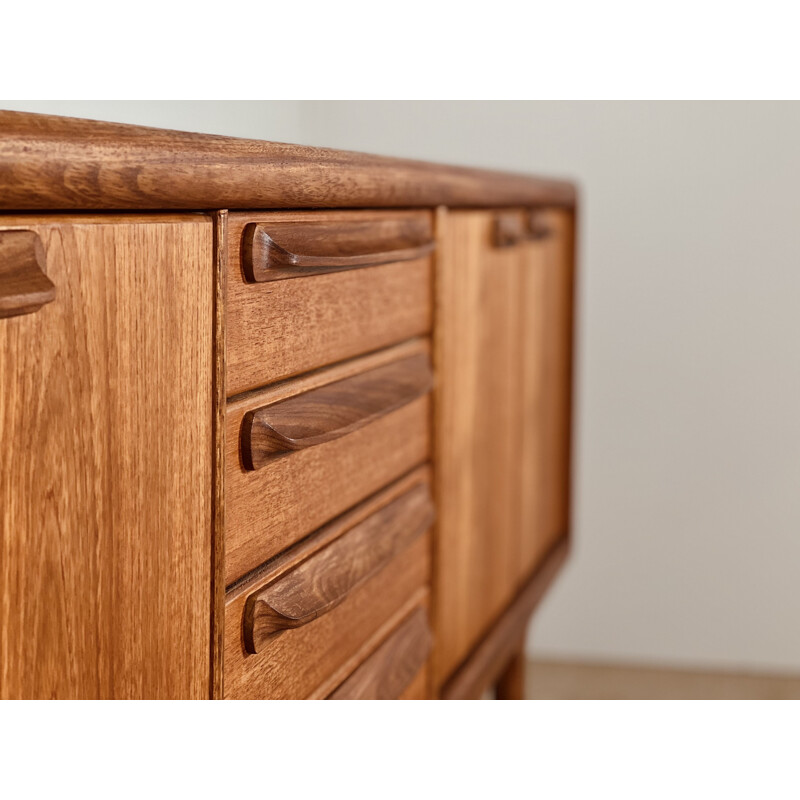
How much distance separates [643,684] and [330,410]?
1.72 meters

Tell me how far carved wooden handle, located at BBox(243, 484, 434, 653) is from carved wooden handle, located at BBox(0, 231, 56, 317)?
0.29m

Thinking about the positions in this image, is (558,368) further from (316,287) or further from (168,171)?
(168,171)

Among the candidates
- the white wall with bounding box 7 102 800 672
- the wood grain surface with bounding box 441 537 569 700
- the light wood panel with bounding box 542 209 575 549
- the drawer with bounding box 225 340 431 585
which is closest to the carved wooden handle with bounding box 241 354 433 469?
the drawer with bounding box 225 340 431 585

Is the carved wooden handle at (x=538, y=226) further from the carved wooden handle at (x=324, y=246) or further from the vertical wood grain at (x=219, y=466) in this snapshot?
the vertical wood grain at (x=219, y=466)

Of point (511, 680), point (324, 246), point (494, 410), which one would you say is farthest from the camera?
point (511, 680)

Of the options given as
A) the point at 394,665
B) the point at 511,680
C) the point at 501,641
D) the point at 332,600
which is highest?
the point at 332,600

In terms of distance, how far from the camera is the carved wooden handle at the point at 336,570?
0.73 metres

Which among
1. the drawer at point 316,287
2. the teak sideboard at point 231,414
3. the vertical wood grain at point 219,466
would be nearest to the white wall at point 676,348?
the teak sideboard at point 231,414

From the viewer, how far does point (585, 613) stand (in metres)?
2.42

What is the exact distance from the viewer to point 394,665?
1.00m

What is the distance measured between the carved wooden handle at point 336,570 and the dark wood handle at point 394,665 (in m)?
0.08

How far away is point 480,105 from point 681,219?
0.49 metres

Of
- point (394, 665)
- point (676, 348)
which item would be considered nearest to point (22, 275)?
point (394, 665)
